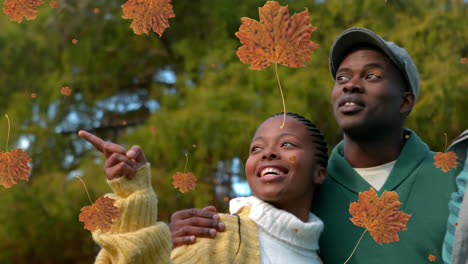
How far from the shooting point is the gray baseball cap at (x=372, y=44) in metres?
1.72

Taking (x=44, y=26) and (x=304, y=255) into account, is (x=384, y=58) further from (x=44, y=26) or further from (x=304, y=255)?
(x=44, y=26)

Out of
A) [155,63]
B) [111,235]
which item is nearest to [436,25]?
[155,63]

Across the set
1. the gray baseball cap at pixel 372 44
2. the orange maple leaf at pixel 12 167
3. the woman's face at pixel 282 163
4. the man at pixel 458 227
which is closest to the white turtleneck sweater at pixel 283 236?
the woman's face at pixel 282 163

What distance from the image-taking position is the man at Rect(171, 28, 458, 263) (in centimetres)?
157

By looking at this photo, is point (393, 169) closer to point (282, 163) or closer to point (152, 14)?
point (282, 163)

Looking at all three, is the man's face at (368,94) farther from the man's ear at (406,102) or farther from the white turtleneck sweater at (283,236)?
the white turtleneck sweater at (283,236)

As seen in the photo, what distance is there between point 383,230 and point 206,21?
355 centimetres

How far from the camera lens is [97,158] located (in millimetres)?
4191

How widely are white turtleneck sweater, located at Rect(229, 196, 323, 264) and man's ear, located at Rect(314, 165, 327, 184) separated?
0.15 metres

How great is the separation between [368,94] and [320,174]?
0.89 feet

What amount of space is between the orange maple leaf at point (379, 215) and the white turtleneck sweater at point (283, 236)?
17 centimetres

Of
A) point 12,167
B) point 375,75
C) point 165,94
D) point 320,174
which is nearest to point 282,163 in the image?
point 320,174

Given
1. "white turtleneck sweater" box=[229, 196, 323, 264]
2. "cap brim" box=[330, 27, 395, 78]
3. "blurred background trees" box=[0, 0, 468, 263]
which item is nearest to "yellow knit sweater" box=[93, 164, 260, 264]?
"white turtleneck sweater" box=[229, 196, 323, 264]

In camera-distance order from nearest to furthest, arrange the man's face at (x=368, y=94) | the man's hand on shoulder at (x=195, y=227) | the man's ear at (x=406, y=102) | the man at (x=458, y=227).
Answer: the man at (x=458, y=227)
the man's hand on shoulder at (x=195, y=227)
the man's face at (x=368, y=94)
the man's ear at (x=406, y=102)
